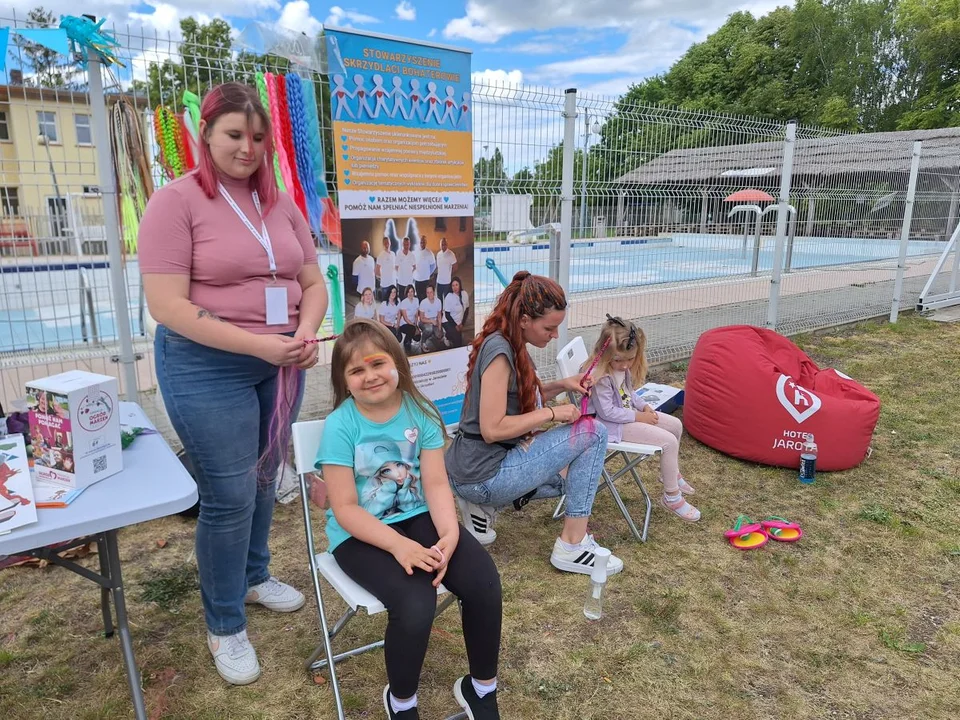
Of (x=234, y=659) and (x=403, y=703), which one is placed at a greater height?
(x=403, y=703)

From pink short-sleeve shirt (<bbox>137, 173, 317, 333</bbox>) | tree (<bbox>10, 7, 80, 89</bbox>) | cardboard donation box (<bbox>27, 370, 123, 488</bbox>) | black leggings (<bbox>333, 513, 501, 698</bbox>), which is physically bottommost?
black leggings (<bbox>333, 513, 501, 698</bbox>)

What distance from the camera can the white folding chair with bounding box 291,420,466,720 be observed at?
1812 millimetres

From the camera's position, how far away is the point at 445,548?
6.23 ft

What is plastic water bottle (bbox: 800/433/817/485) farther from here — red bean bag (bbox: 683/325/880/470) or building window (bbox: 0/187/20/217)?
building window (bbox: 0/187/20/217)

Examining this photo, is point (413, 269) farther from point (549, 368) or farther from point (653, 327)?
point (653, 327)

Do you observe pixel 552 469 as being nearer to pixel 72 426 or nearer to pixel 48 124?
pixel 72 426

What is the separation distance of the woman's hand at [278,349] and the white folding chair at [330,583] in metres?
0.30

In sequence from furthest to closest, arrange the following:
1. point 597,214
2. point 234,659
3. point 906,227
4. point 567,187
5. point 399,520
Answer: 1. point 906,227
2. point 597,214
3. point 567,187
4. point 234,659
5. point 399,520

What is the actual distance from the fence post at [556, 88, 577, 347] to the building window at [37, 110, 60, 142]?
10.2 ft

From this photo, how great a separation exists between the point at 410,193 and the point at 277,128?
0.79 meters

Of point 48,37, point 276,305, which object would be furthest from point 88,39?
point 276,305

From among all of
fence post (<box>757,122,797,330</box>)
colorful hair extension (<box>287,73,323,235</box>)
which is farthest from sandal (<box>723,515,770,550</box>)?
fence post (<box>757,122,797,330</box>)

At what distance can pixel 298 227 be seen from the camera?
210 cm

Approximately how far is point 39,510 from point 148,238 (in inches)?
29.3
